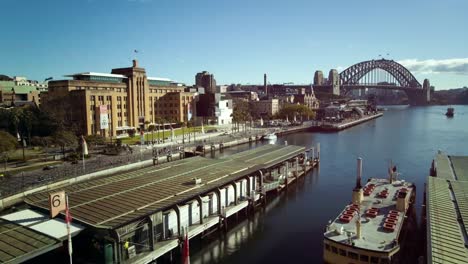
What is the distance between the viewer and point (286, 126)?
12912cm

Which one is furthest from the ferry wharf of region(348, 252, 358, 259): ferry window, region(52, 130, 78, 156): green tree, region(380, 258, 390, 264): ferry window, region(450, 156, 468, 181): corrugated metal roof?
region(52, 130, 78, 156): green tree

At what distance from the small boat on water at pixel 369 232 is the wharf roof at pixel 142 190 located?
11096 mm

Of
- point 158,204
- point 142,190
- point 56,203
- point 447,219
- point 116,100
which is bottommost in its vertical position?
point 447,219

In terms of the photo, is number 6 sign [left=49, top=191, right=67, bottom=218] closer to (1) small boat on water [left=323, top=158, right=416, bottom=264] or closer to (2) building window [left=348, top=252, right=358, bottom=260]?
(1) small boat on water [left=323, top=158, right=416, bottom=264]

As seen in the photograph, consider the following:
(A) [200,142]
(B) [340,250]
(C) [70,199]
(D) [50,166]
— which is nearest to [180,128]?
(A) [200,142]

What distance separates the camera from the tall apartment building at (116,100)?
77562 millimetres

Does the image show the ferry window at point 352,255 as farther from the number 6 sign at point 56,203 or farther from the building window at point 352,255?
the number 6 sign at point 56,203

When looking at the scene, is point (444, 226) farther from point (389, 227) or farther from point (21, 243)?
point (21, 243)

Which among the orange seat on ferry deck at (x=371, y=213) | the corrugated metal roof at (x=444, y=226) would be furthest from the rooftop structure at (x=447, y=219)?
the orange seat on ferry deck at (x=371, y=213)

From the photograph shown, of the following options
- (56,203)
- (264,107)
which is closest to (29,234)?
(56,203)

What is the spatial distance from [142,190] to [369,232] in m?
18.0

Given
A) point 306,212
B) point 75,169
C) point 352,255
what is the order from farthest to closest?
point 75,169 < point 306,212 < point 352,255

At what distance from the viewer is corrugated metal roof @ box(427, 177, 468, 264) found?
17.7 meters

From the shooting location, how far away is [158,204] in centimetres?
2550
